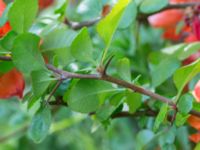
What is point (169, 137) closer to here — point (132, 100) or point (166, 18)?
point (132, 100)

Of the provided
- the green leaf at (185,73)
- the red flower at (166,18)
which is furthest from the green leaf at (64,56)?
the red flower at (166,18)

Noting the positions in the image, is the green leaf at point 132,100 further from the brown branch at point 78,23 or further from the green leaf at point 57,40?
the brown branch at point 78,23

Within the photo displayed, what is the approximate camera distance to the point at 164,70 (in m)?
0.62

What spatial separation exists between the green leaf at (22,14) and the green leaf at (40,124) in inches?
3.1

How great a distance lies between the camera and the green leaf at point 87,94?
0.47 metres

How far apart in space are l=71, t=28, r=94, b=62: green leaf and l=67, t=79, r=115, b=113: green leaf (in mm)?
28

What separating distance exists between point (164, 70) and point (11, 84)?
19 centimetres

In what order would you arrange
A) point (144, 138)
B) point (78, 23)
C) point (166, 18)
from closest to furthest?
point (144, 138), point (78, 23), point (166, 18)

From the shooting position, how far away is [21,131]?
1066 millimetres

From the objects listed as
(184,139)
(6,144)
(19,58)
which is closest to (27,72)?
(19,58)

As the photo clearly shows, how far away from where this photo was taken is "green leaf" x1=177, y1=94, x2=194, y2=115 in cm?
Answer: 47

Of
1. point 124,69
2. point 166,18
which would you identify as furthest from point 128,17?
point 166,18

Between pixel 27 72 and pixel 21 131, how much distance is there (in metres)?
0.64

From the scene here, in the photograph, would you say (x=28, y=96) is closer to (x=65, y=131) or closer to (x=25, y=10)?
(x=25, y=10)
